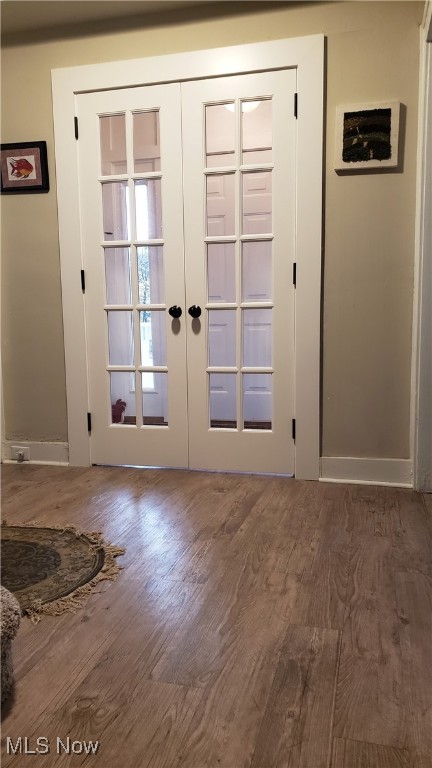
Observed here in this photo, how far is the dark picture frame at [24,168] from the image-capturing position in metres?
3.17

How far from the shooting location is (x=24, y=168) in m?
3.20

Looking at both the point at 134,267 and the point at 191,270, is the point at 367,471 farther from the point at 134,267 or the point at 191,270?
the point at 134,267

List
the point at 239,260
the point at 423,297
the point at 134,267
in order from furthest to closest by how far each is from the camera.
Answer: the point at 134,267
the point at 239,260
the point at 423,297

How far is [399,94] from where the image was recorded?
8.85ft

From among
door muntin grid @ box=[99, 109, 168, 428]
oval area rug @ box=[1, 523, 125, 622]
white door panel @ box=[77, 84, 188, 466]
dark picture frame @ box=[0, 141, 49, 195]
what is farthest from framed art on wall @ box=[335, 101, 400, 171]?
oval area rug @ box=[1, 523, 125, 622]

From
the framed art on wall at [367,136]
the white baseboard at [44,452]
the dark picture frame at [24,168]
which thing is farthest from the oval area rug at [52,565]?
the framed art on wall at [367,136]

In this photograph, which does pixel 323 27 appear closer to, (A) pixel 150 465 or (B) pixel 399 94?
(B) pixel 399 94

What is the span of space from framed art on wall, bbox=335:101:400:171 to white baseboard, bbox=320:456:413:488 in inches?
56.7

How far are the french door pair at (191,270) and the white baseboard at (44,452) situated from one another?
0.62 ft

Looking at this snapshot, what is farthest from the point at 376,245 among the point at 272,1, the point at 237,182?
the point at 272,1

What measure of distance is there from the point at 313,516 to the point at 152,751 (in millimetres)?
1439

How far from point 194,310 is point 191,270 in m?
0.21

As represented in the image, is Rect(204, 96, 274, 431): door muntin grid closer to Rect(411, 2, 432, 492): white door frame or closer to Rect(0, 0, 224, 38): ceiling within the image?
Rect(0, 0, 224, 38): ceiling

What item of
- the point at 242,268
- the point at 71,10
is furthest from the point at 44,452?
the point at 71,10
